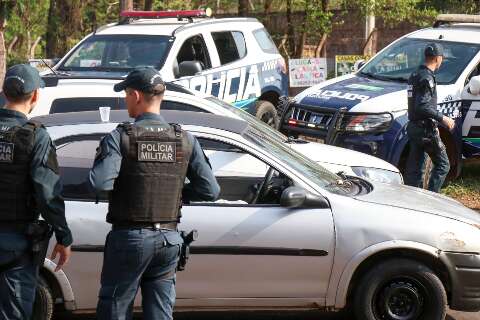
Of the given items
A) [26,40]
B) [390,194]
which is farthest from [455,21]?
[26,40]

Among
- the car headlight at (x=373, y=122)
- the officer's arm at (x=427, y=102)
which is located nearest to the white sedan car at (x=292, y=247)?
the officer's arm at (x=427, y=102)

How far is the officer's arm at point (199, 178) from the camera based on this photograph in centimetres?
398

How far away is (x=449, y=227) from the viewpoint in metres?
5.22

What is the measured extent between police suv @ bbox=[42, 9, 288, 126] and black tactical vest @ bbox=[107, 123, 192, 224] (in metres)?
5.33

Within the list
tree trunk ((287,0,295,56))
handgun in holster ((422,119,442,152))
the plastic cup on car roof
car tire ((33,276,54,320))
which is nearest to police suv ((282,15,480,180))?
handgun in holster ((422,119,442,152))

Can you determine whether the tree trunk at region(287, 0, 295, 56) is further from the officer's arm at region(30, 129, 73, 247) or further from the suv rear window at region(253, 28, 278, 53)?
the officer's arm at region(30, 129, 73, 247)

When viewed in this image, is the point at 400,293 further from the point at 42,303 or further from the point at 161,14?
the point at 161,14

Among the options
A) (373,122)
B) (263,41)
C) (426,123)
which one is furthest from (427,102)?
(263,41)

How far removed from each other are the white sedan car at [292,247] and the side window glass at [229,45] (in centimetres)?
589

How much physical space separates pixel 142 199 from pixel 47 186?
0.45m

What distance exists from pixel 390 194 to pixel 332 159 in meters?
1.49

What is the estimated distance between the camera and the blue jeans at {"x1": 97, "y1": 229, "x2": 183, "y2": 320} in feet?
12.4

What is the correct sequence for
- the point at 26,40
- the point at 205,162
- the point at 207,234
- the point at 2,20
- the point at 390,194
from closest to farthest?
the point at 205,162 < the point at 207,234 < the point at 390,194 < the point at 2,20 < the point at 26,40

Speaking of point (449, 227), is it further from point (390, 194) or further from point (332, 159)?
point (332, 159)
